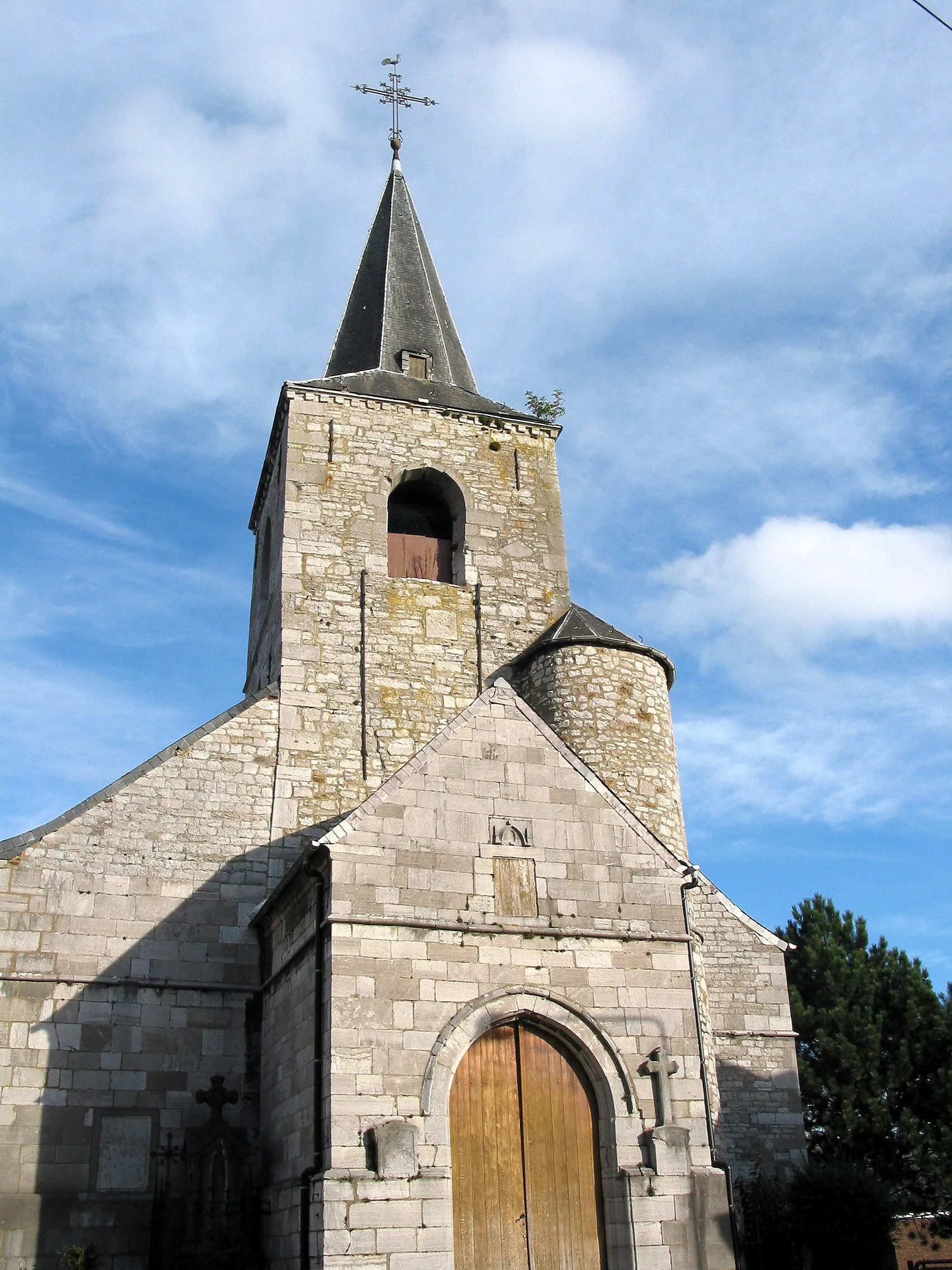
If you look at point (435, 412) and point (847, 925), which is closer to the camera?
point (435, 412)

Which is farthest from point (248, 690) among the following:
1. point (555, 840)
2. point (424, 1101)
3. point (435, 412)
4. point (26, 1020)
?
point (424, 1101)

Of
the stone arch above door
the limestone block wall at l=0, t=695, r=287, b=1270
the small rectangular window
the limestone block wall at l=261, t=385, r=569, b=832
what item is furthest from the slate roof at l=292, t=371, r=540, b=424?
the stone arch above door

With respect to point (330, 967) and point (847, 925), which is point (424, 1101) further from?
point (847, 925)

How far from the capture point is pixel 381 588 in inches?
565

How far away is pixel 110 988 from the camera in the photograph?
1104cm

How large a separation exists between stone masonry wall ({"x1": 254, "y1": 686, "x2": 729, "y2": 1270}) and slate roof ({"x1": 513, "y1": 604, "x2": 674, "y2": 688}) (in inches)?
128

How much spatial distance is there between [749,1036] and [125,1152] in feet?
22.0

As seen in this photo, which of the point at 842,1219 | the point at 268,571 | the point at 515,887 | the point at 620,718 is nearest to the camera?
the point at 515,887

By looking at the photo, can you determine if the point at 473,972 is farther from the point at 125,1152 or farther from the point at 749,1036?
the point at 749,1036

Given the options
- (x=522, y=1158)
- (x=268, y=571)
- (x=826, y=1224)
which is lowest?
(x=826, y=1224)

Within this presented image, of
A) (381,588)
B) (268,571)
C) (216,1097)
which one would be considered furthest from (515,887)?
(268,571)

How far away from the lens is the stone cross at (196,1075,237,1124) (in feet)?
34.2

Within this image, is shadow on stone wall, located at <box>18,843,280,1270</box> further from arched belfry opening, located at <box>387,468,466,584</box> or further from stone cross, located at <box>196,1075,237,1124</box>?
arched belfry opening, located at <box>387,468,466,584</box>

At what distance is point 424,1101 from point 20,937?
4615 mm
